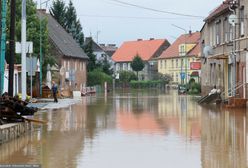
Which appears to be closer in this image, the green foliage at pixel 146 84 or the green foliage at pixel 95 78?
the green foliage at pixel 95 78

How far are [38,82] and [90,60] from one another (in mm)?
46823

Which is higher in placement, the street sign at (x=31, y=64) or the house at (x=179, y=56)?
the house at (x=179, y=56)

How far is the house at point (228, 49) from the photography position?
37656mm

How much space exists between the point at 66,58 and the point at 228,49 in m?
40.4

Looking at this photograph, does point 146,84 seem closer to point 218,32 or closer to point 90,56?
point 90,56

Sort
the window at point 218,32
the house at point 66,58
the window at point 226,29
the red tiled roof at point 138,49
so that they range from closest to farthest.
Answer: the window at point 226,29
the window at point 218,32
the house at point 66,58
the red tiled roof at point 138,49

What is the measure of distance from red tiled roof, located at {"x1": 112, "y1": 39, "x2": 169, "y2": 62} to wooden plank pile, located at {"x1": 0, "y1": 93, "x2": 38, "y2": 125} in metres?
132

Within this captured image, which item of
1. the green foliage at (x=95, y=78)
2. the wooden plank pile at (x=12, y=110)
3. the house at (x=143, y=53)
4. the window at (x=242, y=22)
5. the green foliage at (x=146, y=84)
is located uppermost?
the house at (x=143, y=53)

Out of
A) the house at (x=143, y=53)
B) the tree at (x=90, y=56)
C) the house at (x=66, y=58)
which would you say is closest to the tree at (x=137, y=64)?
the house at (x=143, y=53)

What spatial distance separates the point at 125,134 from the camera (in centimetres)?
2009

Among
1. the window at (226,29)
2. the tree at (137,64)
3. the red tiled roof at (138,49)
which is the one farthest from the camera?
the red tiled roof at (138,49)

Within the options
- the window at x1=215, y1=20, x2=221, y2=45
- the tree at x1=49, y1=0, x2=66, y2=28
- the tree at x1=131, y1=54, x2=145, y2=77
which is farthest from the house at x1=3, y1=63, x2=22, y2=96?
the tree at x1=131, y1=54, x2=145, y2=77

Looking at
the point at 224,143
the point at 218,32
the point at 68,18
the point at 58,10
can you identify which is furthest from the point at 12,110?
the point at 68,18

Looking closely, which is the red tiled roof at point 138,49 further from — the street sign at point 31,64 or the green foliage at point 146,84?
the street sign at point 31,64
